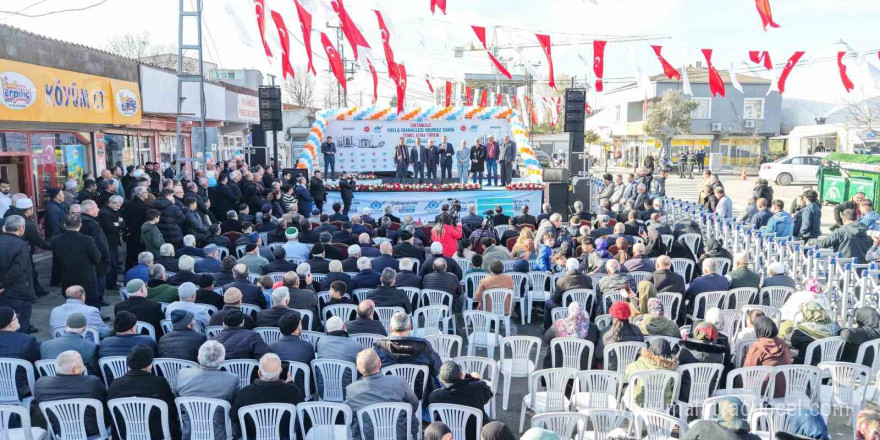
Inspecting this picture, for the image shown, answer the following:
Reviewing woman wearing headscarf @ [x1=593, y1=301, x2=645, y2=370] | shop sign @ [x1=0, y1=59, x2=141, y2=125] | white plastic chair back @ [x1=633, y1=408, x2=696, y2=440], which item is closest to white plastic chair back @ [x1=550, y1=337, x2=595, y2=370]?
woman wearing headscarf @ [x1=593, y1=301, x2=645, y2=370]

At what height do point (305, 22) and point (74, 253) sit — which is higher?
point (305, 22)

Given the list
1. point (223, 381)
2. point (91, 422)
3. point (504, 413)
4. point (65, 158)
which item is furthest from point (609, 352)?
point (65, 158)

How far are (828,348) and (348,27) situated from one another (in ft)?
34.6

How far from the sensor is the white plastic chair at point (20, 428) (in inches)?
159

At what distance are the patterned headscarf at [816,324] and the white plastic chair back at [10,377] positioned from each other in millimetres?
6105

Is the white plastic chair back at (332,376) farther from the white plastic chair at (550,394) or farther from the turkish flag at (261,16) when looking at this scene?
the turkish flag at (261,16)

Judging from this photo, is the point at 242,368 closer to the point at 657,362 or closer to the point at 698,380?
the point at 657,362

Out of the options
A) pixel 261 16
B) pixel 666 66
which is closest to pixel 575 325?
pixel 261 16

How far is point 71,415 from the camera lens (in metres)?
4.16

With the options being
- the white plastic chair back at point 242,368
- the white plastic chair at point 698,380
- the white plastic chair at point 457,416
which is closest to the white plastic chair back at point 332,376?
the white plastic chair back at point 242,368

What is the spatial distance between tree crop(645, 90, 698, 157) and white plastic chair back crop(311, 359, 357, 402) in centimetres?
3665

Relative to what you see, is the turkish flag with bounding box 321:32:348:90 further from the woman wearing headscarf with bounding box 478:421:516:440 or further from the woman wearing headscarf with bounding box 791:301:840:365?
the woman wearing headscarf with bounding box 478:421:516:440

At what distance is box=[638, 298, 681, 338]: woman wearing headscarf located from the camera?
5.47 metres

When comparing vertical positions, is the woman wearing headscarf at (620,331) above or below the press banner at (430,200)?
below
